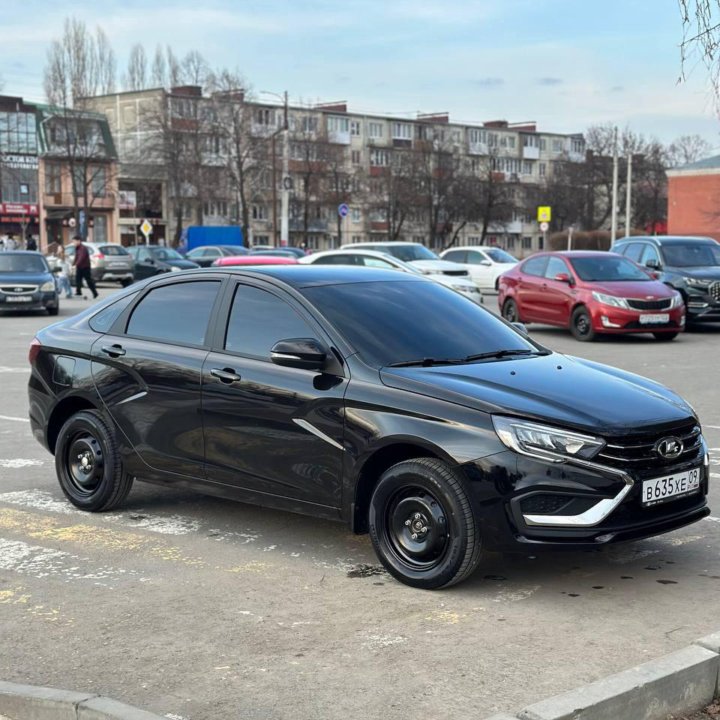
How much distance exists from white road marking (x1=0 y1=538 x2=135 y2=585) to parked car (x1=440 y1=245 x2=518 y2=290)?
29.0 metres

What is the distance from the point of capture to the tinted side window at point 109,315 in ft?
24.6

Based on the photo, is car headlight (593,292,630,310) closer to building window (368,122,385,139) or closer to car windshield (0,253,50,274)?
car windshield (0,253,50,274)

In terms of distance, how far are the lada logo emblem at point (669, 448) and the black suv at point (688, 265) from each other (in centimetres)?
1593

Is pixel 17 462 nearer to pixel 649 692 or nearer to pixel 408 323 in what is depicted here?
pixel 408 323

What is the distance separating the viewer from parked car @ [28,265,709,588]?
5352mm

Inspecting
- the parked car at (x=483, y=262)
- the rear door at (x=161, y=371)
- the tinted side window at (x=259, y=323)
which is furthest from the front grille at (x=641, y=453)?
the parked car at (x=483, y=262)

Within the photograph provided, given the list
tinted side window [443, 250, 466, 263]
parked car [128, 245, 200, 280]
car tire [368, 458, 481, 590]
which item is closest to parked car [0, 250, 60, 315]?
tinted side window [443, 250, 466, 263]

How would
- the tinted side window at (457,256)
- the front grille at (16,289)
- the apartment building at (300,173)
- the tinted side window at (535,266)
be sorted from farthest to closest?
the apartment building at (300,173), the tinted side window at (457,256), the front grille at (16,289), the tinted side window at (535,266)

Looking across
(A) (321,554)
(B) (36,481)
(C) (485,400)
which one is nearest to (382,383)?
(C) (485,400)

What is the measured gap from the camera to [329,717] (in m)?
4.09

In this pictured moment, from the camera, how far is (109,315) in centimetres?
759

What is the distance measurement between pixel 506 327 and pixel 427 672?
9.75ft

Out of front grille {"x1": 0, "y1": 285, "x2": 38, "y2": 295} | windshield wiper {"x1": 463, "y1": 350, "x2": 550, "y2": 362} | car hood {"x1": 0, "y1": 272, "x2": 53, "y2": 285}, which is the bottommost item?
front grille {"x1": 0, "y1": 285, "x2": 38, "y2": 295}

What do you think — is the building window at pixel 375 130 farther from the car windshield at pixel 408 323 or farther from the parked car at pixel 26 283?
the car windshield at pixel 408 323
